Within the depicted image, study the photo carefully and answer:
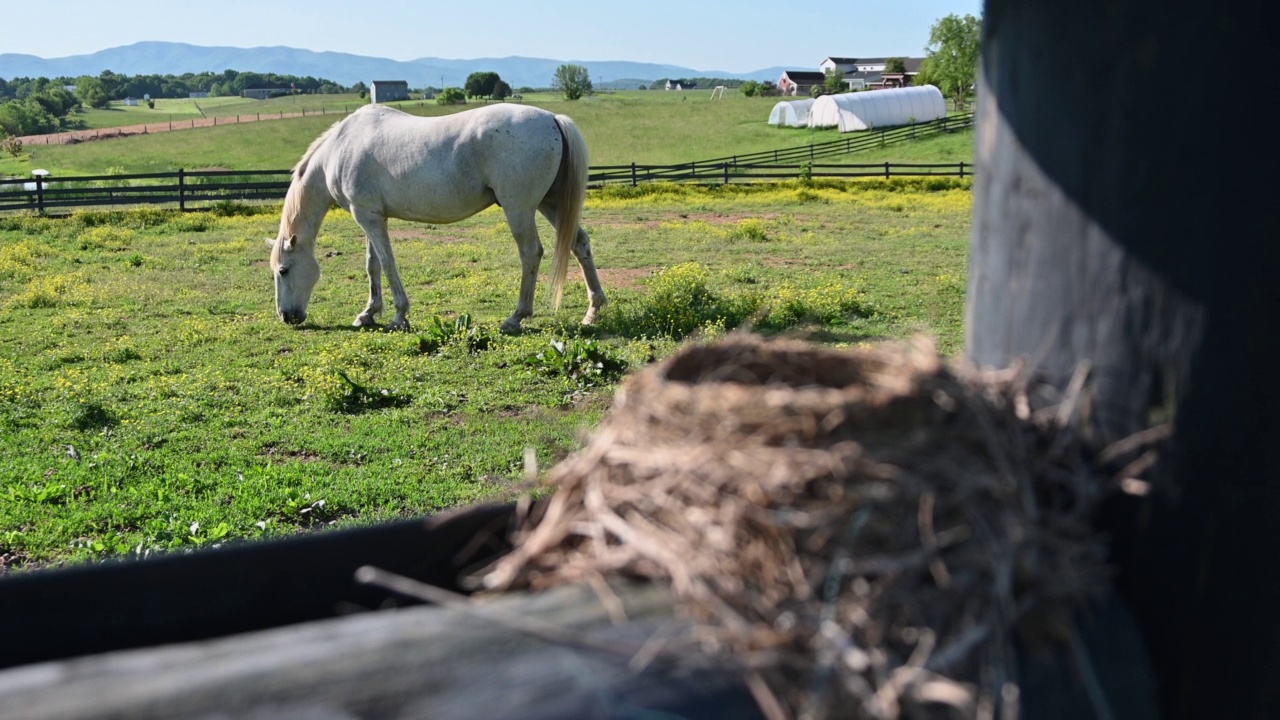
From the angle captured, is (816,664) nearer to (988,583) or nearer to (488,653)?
(988,583)

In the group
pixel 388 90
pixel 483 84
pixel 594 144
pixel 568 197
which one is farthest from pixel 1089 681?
pixel 388 90

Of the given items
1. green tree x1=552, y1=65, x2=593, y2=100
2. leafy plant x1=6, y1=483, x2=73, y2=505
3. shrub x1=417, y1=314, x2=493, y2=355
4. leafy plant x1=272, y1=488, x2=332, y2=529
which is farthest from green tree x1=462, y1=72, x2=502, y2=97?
leafy plant x1=272, y1=488, x2=332, y2=529

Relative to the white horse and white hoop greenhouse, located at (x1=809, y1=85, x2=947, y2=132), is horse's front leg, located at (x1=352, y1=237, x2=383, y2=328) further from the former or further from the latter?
white hoop greenhouse, located at (x1=809, y1=85, x2=947, y2=132)

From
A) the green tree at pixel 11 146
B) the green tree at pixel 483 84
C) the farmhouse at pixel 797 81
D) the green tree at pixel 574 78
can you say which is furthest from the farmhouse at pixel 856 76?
the green tree at pixel 11 146

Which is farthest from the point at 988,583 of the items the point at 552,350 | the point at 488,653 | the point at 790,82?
the point at 790,82

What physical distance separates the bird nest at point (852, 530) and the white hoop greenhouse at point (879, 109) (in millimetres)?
62213

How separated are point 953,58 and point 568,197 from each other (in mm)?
69411

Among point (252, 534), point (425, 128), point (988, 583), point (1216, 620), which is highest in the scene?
point (425, 128)

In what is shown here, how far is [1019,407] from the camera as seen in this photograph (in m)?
1.53

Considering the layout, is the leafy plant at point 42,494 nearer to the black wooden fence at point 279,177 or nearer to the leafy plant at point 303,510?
the leafy plant at point 303,510

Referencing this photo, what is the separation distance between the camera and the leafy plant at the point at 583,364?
848 cm

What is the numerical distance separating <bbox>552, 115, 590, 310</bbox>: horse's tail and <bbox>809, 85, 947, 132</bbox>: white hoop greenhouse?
52637 millimetres

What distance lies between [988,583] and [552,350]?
7811 millimetres

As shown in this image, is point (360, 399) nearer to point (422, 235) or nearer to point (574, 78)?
point (422, 235)
